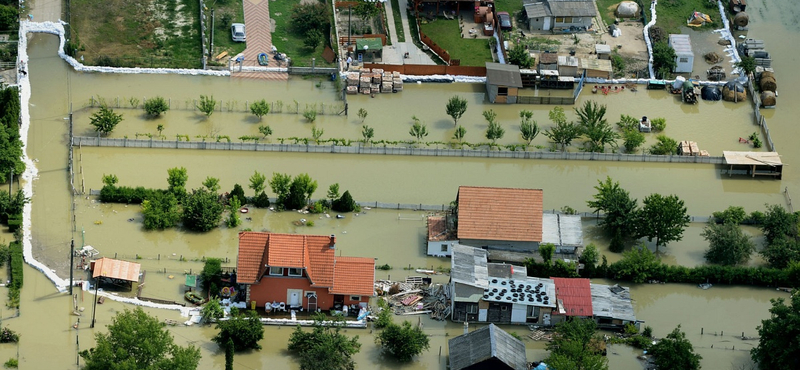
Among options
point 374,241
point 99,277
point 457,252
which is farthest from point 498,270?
point 99,277

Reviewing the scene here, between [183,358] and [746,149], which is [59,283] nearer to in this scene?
[183,358]

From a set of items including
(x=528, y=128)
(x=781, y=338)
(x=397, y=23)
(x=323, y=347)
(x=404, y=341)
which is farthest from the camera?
(x=397, y=23)

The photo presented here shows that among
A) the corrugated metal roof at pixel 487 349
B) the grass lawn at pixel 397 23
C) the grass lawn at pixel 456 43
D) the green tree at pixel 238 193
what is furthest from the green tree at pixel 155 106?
the corrugated metal roof at pixel 487 349

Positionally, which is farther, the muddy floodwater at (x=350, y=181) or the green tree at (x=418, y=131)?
the green tree at (x=418, y=131)

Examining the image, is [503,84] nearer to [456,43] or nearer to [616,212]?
[456,43]

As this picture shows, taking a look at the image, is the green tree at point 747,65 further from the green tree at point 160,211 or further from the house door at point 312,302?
the green tree at point 160,211

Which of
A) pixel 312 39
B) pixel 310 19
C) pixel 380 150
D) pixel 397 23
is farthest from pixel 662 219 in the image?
pixel 310 19
